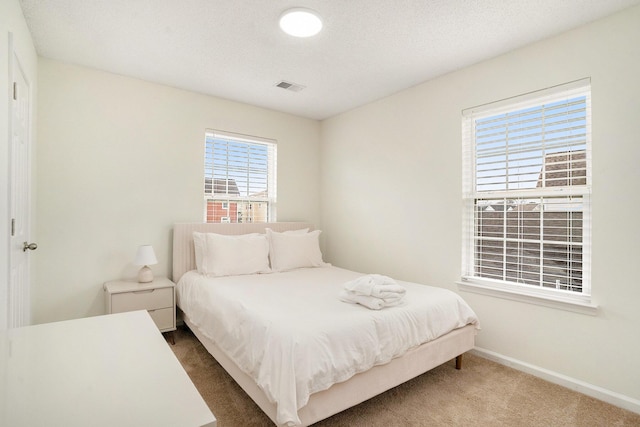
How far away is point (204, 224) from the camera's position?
3.60 metres

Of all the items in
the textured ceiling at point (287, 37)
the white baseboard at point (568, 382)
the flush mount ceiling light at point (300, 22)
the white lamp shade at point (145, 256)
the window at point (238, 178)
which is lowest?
the white baseboard at point (568, 382)

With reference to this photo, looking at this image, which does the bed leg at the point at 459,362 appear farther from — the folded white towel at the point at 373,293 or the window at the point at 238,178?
the window at the point at 238,178

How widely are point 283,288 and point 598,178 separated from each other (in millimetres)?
2470

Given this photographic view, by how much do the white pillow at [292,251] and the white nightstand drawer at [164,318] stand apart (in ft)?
3.57

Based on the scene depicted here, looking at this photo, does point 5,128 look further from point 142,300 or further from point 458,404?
point 458,404

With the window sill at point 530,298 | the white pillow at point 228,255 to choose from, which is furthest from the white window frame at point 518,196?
the white pillow at point 228,255

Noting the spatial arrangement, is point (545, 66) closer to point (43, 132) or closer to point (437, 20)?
point (437, 20)

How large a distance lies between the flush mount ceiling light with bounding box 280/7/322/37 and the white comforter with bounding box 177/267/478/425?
197 cm

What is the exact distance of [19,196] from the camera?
2326mm

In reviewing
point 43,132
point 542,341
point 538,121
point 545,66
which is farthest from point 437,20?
point 43,132

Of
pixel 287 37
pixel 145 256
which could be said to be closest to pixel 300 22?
pixel 287 37

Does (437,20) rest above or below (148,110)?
above

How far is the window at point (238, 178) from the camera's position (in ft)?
12.6

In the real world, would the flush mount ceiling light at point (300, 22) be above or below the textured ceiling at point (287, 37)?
below
